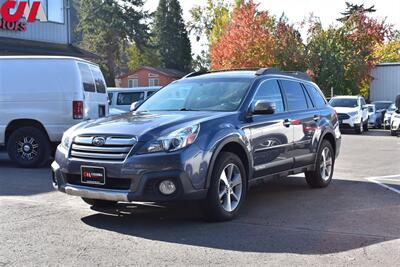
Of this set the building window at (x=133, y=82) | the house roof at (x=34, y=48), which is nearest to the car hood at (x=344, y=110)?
the house roof at (x=34, y=48)

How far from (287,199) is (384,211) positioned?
1.35 meters

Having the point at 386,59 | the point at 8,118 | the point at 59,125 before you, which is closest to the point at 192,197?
the point at 59,125

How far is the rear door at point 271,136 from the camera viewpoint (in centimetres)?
690

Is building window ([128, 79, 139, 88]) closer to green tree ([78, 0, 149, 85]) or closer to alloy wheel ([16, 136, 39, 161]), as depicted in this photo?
green tree ([78, 0, 149, 85])

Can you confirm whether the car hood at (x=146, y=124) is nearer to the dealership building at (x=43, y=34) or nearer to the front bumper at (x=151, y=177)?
the front bumper at (x=151, y=177)

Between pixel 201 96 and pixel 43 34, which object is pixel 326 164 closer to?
A: pixel 201 96

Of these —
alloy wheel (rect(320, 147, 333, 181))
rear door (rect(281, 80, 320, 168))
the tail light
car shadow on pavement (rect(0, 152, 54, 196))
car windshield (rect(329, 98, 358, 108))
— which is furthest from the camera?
car windshield (rect(329, 98, 358, 108))

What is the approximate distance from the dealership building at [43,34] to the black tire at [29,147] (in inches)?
349

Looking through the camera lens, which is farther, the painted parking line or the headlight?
the painted parking line

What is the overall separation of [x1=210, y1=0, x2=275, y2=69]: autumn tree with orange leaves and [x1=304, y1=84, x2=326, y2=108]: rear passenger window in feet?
85.6

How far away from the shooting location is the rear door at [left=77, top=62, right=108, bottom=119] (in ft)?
36.1

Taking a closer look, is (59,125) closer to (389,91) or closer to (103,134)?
(103,134)

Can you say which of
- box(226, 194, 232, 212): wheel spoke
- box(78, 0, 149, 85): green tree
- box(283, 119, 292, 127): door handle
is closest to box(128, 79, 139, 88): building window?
box(78, 0, 149, 85): green tree

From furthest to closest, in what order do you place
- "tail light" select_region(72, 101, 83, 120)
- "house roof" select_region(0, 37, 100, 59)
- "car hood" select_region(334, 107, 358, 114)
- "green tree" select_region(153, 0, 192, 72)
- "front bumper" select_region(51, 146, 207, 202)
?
"green tree" select_region(153, 0, 192, 72), "car hood" select_region(334, 107, 358, 114), "house roof" select_region(0, 37, 100, 59), "tail light" select_region(72, 101, 83, 120), "front bumper" select_region(51, 146, 207, 202)
